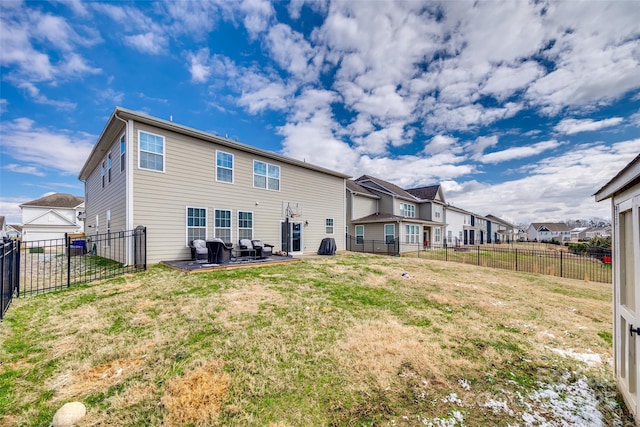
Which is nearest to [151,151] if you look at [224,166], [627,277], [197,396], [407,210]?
[224,166]

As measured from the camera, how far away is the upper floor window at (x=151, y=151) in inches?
360

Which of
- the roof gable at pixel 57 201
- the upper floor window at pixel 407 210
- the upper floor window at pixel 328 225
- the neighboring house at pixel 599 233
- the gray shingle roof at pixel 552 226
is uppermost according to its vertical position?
the roof gable at pixel 57 201

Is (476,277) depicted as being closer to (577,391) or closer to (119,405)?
(577,391)

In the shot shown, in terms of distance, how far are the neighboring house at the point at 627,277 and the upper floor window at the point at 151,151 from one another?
11.7m

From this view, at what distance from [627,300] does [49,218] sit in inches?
1777

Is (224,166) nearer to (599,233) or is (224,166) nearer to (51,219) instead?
(51,219)

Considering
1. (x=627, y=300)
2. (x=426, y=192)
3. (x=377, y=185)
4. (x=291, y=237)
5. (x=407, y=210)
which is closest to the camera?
(x=627, y=300)

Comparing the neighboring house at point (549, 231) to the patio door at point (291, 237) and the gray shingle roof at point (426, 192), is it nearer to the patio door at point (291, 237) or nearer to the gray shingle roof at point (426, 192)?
the gray shingle roof at point (426, 192)

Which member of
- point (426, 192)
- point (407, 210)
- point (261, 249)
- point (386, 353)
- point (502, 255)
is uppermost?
point (426, 192)

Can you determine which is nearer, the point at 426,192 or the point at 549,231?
the point at 426,192

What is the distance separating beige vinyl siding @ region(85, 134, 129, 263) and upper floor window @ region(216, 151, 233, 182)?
134 inches

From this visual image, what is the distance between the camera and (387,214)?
22.0 metres

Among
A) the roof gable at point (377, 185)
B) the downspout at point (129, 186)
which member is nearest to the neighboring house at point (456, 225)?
the roof gable at point (377, 185)

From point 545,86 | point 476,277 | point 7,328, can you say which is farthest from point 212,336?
point 545,86
